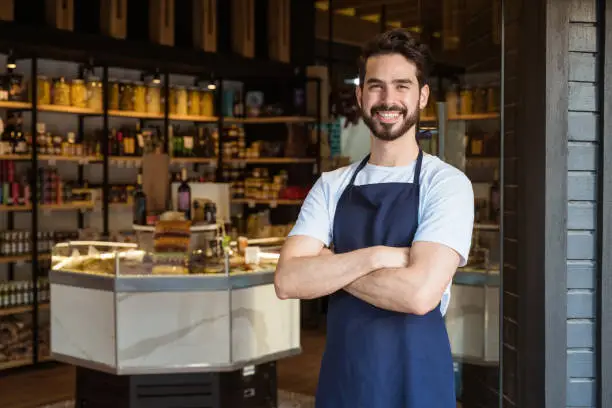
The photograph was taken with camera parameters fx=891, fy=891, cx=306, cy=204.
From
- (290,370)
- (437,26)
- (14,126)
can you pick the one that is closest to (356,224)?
(437,26)

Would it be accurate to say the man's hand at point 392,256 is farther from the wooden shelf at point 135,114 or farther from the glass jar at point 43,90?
the wooden shelf at point 135,114

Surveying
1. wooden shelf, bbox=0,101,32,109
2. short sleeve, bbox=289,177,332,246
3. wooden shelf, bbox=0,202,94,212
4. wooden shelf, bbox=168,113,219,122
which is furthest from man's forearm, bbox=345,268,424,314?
wooden shelf, bbox=168,113,219,122

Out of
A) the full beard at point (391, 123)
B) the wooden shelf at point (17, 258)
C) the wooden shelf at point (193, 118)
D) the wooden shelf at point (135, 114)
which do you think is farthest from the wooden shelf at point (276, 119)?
the full beard at point (391, 123)

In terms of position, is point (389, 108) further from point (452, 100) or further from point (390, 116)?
point (452, 100)

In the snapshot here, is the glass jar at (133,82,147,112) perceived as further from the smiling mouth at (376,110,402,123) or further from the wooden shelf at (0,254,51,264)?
the smiling mouth at (376,110,402,123)

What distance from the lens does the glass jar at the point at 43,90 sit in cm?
772

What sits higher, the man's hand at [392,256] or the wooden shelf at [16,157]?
A: the wooden shelf at [16,157]

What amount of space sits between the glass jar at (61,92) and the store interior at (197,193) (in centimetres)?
1

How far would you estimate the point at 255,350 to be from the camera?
5.34 meters

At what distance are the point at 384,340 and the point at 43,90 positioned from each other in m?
6.12

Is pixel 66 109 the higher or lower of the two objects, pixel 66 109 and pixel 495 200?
the higher

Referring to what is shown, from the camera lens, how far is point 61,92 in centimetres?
785

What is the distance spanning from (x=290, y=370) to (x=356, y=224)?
203 inches

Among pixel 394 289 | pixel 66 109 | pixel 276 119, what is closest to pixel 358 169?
pixel 394 289
